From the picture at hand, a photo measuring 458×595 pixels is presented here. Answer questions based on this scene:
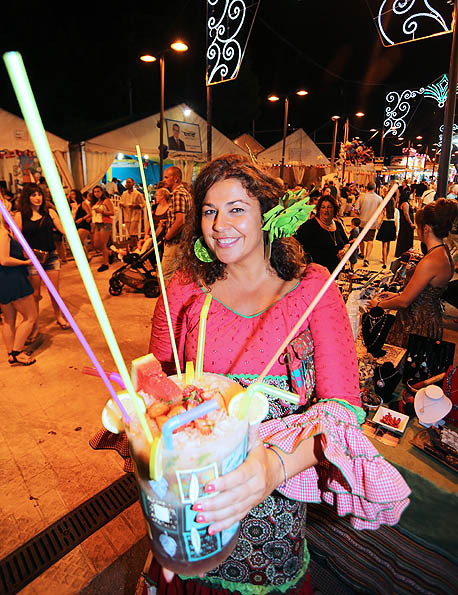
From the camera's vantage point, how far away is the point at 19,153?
34.1 ft

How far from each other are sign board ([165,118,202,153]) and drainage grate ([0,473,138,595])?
41.4 ft

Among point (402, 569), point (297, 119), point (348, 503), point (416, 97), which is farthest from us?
point (297, 119)

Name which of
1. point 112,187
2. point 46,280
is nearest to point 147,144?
point 112,187

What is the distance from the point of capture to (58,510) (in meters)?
2.43

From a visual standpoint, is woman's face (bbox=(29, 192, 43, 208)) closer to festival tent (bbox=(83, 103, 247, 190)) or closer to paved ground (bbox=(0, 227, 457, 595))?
paved ground (bbox=(0, 227, 457, 595))

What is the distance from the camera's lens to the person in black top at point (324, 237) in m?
5.25

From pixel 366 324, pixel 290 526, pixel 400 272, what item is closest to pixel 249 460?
pixel 290 526

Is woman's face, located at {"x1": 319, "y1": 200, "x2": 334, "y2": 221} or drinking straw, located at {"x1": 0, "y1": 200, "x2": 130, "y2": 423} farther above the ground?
woman's face, located at {"x1": 319, "y1": 200, "x2": 334, "y2": 221}

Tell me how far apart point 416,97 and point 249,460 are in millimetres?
7252

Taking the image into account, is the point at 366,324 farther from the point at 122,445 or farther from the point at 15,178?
the point at 15,178

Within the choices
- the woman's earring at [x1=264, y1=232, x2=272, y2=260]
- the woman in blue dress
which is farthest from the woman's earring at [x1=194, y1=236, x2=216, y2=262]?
the woman in blue dress

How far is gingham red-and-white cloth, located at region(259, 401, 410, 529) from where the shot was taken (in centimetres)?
89

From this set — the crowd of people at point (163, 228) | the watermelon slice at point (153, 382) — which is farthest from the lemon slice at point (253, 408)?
the crowd of people at point (163, 228)

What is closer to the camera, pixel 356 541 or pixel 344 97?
pixel 356 541
